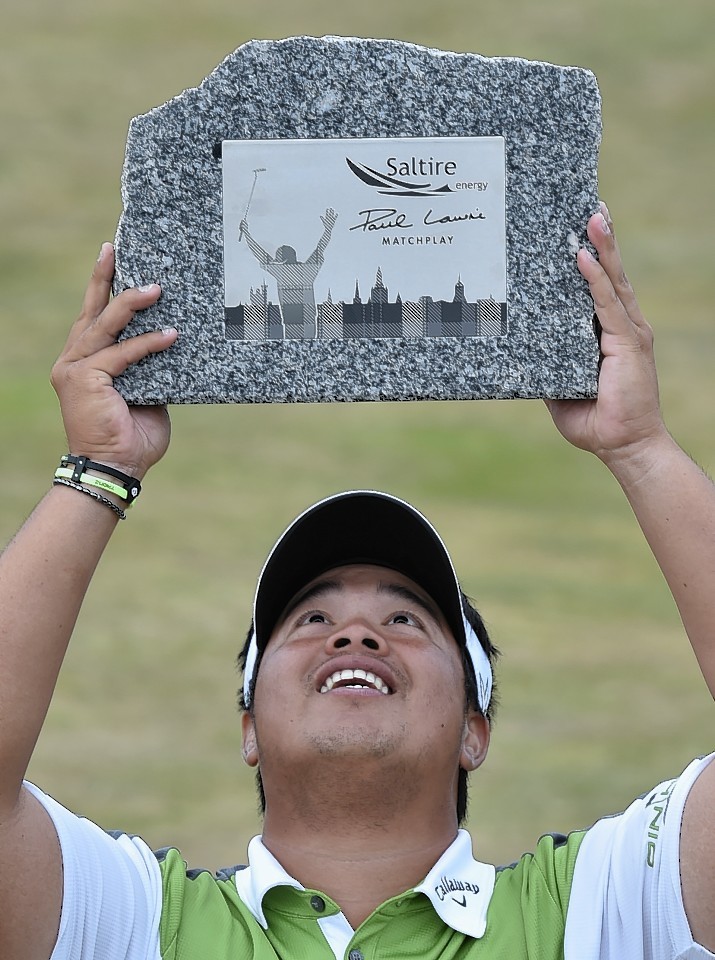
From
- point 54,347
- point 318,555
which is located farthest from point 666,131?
point 318,555

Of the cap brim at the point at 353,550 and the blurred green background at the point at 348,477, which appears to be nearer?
the cap brim at the point at 353,550

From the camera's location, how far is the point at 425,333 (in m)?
2.37

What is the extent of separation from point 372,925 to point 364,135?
116cm

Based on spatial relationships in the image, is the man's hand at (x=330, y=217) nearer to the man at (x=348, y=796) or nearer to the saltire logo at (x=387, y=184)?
the saltire logo at (x=387, y=184)

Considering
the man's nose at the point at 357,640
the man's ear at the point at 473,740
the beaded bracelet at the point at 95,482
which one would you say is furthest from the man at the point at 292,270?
the man's ear at the point at 473,740

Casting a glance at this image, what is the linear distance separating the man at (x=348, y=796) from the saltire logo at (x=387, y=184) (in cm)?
26

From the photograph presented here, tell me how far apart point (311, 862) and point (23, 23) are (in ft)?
31.9

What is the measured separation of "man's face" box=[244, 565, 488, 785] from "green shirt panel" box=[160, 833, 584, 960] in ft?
0.67

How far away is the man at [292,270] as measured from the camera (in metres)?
2.36

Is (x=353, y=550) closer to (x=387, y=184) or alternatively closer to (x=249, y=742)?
(x=249, y=742)

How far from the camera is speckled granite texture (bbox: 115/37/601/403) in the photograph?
2359 mm

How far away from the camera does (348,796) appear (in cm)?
240

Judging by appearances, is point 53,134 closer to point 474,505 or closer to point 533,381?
point 474,505

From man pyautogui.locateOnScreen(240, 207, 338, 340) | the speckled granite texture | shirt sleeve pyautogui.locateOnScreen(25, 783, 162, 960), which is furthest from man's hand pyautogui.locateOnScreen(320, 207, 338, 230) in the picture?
shirt sleeve pyautogui.locateOnScreen(25, 783, 162, 960)
